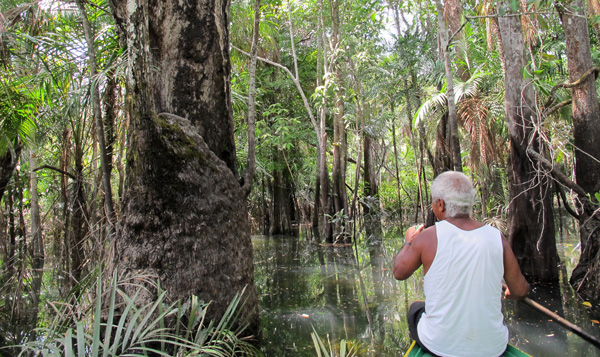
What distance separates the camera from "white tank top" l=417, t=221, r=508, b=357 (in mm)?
2082

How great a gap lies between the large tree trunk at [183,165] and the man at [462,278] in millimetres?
2141

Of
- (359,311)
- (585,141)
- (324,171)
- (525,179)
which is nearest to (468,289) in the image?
(359,311)

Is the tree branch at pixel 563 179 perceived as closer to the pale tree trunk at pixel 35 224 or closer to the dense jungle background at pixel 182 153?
the dense jungle background at pixel 182 153

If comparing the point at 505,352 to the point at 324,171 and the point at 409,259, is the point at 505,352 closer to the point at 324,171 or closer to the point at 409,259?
the point at 409,259

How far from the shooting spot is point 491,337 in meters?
2.10

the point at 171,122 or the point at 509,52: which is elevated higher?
the point at 509,52

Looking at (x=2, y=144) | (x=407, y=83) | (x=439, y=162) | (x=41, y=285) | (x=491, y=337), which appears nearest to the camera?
(x=491, y=337)

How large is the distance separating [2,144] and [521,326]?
660 centimetres

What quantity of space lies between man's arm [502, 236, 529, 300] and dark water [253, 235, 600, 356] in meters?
1.71

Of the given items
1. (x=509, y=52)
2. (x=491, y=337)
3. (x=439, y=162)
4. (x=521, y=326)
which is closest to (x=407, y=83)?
(x=439, y=162)

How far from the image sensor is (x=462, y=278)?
209 centimetres

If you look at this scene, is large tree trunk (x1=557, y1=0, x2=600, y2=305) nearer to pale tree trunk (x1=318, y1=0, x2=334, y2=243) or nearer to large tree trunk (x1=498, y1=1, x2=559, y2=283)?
large tree trunk (x1=498, y1=1, x2=559, y2=283)

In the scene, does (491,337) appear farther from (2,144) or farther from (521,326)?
(2,144)

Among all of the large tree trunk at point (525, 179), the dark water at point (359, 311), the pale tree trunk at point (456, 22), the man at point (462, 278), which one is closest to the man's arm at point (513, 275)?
the man at point (462, 278)
